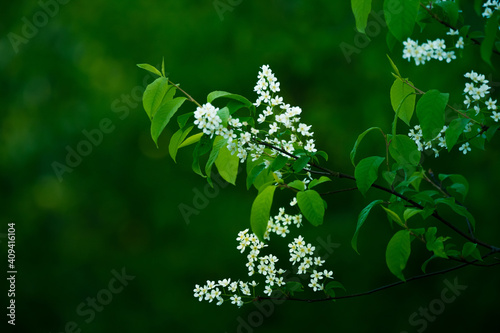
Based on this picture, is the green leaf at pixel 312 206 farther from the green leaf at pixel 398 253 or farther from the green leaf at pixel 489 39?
the green leaf at pixel 489 39

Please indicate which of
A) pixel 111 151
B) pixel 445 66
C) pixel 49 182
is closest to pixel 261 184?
pixel 445 66

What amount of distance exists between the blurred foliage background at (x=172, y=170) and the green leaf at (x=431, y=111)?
2617 millimetres

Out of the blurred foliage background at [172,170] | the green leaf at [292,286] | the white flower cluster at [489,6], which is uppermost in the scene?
the blurred foliage background at [172,170]

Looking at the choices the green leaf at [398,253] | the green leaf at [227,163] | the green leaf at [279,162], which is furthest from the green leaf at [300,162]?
the green leaf at [398,253]

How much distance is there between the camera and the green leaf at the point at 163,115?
116 centimetres

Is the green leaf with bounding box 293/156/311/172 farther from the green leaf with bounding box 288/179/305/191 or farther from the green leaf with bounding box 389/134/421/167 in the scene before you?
the green leaf with bounding box 389/134/421/167

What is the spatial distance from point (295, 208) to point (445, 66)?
4.72 ft

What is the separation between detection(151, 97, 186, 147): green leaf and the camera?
45.7 inches

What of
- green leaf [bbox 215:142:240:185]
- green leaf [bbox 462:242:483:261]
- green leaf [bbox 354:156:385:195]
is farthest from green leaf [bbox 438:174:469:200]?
green leaf [bbox 215:142:240:185]

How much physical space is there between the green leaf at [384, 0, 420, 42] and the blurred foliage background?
2.78 meters

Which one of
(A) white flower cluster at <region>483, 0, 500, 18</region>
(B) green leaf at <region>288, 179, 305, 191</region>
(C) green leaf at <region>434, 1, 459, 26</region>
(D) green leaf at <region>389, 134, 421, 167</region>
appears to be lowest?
(D) green leaf at <region>389, 134, 421, 167</region>

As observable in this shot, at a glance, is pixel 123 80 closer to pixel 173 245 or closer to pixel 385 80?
pixel 173 245

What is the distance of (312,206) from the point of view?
3.98 ft

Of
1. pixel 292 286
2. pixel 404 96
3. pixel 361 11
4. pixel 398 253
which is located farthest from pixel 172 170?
pixel 361 11
